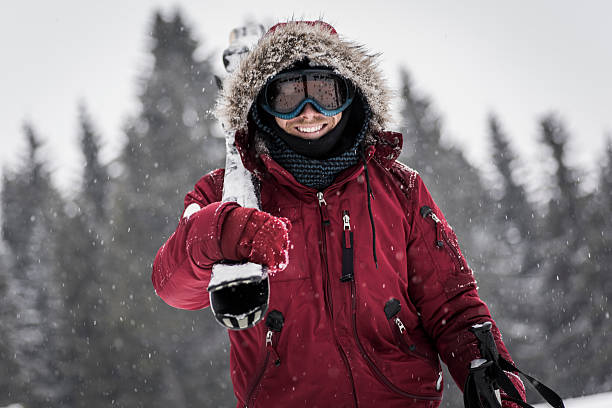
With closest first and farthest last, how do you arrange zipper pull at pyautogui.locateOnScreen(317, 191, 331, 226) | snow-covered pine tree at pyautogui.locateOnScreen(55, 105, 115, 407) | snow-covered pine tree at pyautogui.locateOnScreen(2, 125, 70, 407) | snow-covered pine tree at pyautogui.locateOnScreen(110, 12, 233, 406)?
1. zipper pull at pyautogui.locateOnScreen(317, 191, 331, 226)
2. snow-covered pine tree at pyautogui.locateOnScreen(110, 12, 233, 406)
3. snow-covered pine tree at pyautogui.locateOnScreen(55, 105, 115, 407)
4. snow-covered pine tree at pyautogui.locateOnScreen(2, 125, 70, 407)

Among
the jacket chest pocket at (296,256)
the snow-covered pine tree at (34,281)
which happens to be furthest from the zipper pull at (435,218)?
the snow-covered pine tree at (34,281)

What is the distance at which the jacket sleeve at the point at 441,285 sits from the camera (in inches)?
90.2

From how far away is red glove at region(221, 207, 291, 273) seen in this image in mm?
1670

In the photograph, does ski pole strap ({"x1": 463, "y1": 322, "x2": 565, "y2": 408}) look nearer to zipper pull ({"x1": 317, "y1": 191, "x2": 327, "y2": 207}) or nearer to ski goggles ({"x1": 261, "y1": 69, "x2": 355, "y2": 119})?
zipper pull ({"x1": 317, "y1": 191, "x2": 327, "y2": 207})

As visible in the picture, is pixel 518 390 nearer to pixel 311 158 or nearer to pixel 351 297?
pixel 351 297

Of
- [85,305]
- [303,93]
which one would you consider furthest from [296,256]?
[85,305]

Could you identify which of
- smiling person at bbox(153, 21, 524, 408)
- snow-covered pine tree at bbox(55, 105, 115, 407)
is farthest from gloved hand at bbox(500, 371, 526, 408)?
snow-covered pine tree at bbox(55, 105, 115, 407)

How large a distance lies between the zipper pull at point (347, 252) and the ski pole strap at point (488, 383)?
0.60m

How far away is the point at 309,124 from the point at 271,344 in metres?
1.19

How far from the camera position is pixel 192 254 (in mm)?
1844

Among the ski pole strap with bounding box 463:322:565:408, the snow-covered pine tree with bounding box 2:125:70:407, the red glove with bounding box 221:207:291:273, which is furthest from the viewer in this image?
the snow-covered pine tree with bounding box 2:125:70:407

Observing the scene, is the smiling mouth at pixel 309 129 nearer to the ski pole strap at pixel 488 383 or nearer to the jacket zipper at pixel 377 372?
the jacket zipper at pixel 377 372

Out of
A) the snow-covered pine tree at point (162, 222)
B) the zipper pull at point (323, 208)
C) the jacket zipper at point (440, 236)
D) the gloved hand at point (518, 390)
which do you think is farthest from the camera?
the snow-covered pine tree at point (162, 222)

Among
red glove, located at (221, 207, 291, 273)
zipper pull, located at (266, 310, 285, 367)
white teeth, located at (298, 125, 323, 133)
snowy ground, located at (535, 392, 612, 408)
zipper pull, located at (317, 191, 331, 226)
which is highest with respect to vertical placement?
white teeth, located at (298, 125, 323, 133)
